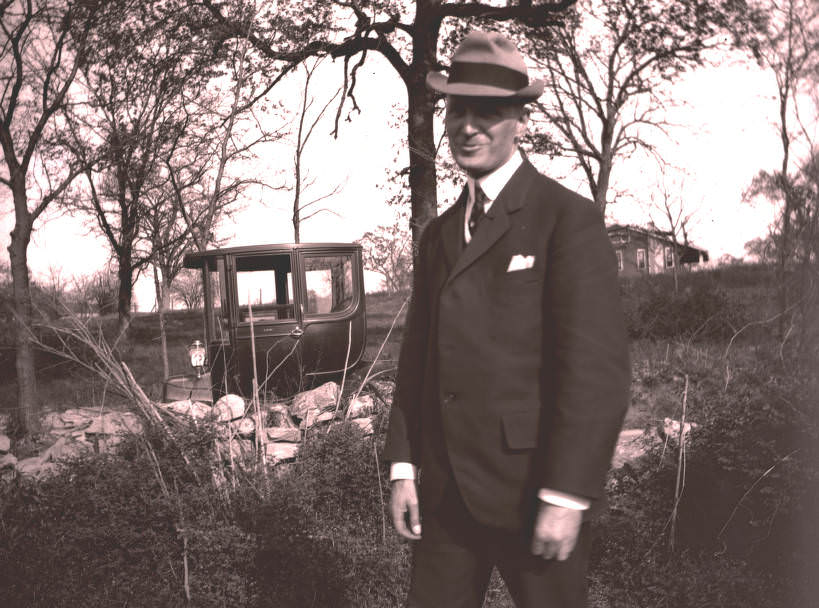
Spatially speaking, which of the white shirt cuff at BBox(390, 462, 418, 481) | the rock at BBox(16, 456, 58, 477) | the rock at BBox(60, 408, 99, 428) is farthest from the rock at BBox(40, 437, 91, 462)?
the white shirt cuff at BBox(390, 462, 418, 481)

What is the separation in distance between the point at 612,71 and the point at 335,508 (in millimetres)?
12609

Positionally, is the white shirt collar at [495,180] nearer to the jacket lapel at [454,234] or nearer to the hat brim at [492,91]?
the jacket lapel at [454,234]

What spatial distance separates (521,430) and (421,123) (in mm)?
9220

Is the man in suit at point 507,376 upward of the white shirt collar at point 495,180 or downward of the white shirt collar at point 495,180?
downward

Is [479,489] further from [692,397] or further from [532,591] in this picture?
[692,397]

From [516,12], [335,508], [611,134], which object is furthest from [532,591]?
[611,134]

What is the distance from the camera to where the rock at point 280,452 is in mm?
5013

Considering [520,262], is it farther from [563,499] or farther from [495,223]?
[563,499]

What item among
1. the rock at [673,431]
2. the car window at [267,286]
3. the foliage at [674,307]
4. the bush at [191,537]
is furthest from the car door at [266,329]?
the foliage at [674,307]

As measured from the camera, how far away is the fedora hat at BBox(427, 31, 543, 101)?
1867mm

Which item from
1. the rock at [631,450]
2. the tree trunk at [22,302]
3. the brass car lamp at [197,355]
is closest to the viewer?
the rock at [631,450]

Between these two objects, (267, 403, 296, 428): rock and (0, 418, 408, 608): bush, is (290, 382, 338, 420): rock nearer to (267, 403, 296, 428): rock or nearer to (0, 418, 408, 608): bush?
(267, 403, 296, 428): rock

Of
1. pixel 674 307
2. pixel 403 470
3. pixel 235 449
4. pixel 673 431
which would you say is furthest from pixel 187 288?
pixel 403 470

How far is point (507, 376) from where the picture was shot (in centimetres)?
182
